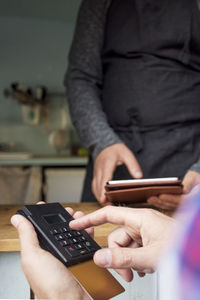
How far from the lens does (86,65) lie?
41.9 inches

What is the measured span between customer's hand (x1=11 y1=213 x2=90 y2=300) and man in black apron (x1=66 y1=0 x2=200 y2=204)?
66cm

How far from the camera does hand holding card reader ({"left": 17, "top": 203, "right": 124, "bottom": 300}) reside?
37 cm

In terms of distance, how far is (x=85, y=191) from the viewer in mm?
1093

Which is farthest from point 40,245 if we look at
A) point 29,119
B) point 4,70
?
point 4,70

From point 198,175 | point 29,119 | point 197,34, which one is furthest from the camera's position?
point 29,119

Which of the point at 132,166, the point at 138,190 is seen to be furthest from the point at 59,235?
the point at 132,166

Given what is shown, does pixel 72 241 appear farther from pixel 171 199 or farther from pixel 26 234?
pixel 171 199

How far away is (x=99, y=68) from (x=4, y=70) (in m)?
2.29

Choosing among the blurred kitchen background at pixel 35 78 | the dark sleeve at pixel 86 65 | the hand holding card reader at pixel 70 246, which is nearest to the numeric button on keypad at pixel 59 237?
the hand holding card reader at pixel 70 246

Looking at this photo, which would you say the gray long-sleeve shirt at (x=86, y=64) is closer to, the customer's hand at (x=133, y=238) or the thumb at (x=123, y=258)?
the customer's hand at (x=133, y=238)

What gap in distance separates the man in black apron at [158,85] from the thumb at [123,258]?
0.65m

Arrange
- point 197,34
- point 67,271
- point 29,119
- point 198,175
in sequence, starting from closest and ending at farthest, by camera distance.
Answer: point 67,271 → point 198,175 → point 197,34 → point 29,119

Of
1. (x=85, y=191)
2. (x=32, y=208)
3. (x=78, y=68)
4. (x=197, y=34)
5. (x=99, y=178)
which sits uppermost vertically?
(x=197, y=34)

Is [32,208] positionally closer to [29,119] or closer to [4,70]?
[29,119]
